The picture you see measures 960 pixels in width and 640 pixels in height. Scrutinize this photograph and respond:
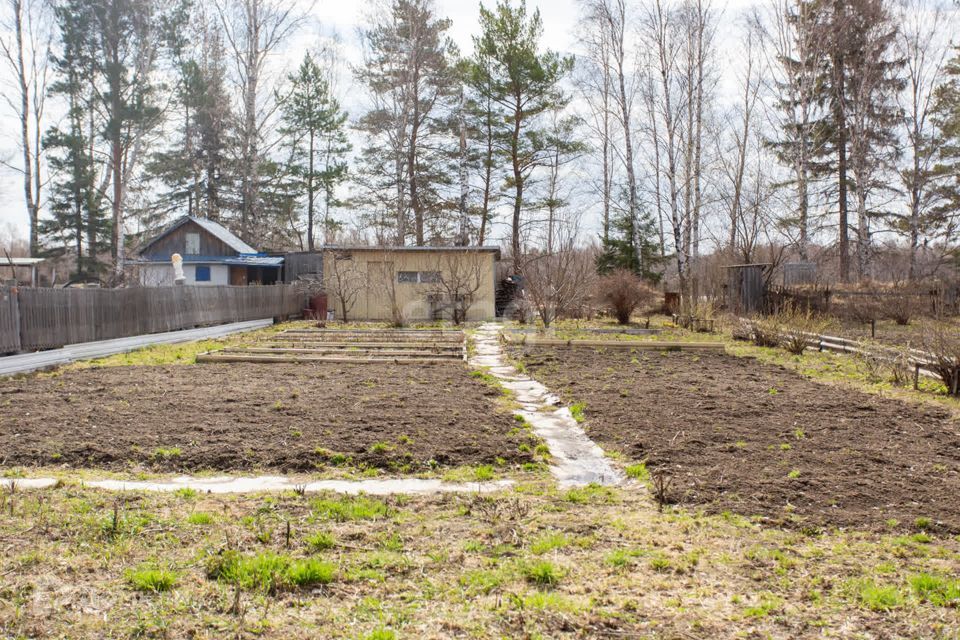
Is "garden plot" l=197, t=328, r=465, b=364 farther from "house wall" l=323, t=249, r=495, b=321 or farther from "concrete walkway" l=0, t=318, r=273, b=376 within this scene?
"house wall" l=323, t=249, r=495, b=321

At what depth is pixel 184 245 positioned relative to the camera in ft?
102

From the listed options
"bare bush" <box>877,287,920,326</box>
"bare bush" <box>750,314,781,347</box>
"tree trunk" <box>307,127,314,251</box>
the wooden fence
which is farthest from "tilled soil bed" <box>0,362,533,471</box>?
"tree trunk" <box>307,127,314,251</box>

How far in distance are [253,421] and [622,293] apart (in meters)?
15.3

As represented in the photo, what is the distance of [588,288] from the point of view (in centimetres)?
2116

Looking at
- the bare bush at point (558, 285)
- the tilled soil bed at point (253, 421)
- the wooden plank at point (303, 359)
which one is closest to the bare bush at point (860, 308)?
the bare bush at point (558, 285)

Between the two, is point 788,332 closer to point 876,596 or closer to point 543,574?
point 876,596

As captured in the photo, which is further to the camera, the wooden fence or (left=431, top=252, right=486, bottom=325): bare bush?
(left=431, top=252, right=486, bottom=325): bare bush

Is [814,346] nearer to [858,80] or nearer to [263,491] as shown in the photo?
[263,491]

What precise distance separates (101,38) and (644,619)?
26720mm

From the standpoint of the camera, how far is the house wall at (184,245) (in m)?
30.6

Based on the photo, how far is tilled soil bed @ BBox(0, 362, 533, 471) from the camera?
17.9 ft

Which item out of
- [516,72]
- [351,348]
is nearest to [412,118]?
[516,72]

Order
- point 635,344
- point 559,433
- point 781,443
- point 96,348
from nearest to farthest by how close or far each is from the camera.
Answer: point 781,443 < point 559,433 < point 96,348 < point 635,344

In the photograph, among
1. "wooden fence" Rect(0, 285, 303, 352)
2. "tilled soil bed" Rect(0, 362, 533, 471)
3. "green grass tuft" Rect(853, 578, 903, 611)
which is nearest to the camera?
"green grass tuft" Rect(853, 578, 903, 611)
